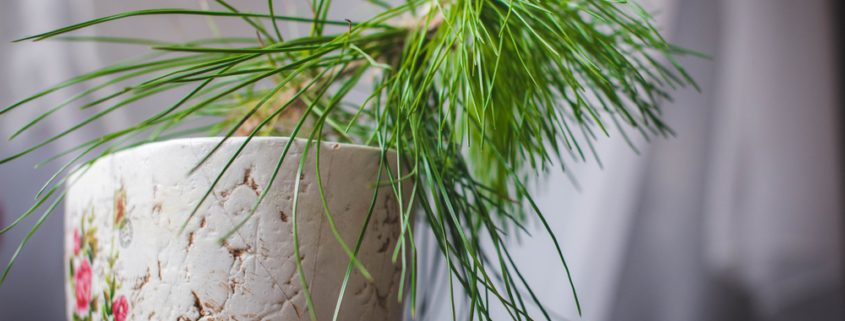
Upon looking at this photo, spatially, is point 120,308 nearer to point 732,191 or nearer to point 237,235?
point 237,235

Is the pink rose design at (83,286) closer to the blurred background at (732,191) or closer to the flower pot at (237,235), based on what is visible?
the flower pot at (237,235)

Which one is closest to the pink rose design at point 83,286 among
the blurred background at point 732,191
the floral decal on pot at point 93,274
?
the floral decal on pot at point 93,274

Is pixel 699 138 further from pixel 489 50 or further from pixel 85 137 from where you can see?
pixel 85 137

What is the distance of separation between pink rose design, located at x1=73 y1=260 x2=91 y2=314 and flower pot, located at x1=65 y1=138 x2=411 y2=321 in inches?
0.7

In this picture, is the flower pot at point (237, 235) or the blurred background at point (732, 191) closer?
the flower pot at point (237, 235)

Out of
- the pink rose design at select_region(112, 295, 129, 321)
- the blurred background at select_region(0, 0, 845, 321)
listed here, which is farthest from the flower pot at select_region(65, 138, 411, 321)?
the blurred background at select_region(0, 0, 845, 321)

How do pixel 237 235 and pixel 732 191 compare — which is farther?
pixel 732 191

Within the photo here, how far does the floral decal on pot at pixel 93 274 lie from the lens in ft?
0.64

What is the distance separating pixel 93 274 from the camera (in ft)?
0.69

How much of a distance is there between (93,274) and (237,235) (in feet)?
0.33

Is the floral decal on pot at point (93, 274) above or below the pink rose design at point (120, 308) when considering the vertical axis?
above

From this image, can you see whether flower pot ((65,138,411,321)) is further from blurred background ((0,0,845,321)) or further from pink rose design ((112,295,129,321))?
blurred background ((0,0,845,321))

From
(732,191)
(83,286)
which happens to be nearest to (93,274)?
(83,286)

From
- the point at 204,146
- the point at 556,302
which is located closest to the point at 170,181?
the point at 204,146
